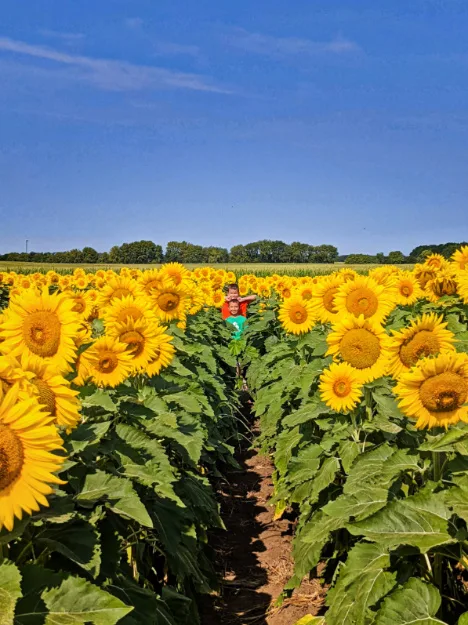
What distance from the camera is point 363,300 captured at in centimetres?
553

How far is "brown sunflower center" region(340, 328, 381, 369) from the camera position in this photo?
174 inches

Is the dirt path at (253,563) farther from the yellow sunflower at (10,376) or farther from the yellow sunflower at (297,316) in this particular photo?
the yellow sunflower at (10,376)

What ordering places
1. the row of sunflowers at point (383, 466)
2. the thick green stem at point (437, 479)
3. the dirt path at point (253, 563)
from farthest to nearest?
the dirt path at point (253, 563), the thick green stem at point (437, 479), the row of sunflowers at point (383, 466)

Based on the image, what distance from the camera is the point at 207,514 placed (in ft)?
16.6

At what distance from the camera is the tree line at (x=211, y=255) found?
64125 mm

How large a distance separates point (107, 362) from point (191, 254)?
6751 centimetres

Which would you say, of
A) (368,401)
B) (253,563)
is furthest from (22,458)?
(253,563)

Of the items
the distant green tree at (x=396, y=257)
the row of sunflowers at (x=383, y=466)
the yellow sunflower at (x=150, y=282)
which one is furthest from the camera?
the distant green tree at (x=396, y=257)

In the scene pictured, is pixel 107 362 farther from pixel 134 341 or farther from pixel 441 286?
pixel 441 286

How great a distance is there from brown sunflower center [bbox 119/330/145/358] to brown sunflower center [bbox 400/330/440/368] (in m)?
1.78

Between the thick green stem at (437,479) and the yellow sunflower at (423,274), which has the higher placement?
the yellow sunflower at (423,274)

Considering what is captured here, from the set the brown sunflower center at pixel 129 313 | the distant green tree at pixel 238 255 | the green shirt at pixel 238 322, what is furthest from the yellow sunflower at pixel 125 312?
the distant green tree at pixel 238 255

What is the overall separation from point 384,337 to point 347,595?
1.72 meters

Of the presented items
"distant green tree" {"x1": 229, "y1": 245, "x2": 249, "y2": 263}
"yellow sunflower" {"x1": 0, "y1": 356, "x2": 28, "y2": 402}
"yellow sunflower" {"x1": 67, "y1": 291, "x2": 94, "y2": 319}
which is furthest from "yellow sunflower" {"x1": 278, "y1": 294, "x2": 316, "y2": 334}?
"distant green tree" {"x1": 229, "y1": 245, "x2": 249, "y2": 263}
